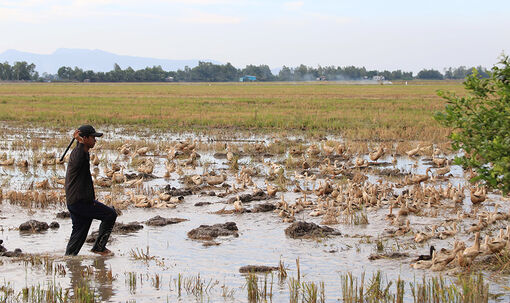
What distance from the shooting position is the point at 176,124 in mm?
27875

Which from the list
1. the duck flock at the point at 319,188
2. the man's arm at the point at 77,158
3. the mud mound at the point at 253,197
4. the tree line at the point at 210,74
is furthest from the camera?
the tree line at the point at 210,74

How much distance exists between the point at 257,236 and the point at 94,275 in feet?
9.63

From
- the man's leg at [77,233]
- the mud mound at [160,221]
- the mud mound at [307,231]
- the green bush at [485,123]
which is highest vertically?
the green bush at [485,123]

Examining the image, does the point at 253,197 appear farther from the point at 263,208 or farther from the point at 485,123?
the point at 485,123

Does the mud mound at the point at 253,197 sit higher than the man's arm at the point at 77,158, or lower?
lower

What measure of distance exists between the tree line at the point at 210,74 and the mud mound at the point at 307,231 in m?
127

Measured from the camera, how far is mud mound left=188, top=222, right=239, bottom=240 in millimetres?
9414

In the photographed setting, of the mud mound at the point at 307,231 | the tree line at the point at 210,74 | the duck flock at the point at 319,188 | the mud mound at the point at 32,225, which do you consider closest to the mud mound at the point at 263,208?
the duck flock at the point at 319,188

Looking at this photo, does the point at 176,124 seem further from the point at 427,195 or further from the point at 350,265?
the point at 350,265

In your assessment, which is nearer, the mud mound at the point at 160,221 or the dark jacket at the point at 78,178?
the dark jacket at the point at 78,178

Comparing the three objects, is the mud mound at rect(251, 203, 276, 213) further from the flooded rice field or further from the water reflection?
the water reflection

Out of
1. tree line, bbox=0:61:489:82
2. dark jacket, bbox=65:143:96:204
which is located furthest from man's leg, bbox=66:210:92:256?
tree line, bbox=0:61:489:82

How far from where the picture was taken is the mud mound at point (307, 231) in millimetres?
9438

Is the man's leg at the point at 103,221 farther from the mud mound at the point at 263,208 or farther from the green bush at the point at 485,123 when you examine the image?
the green bush at the point at 485,123
